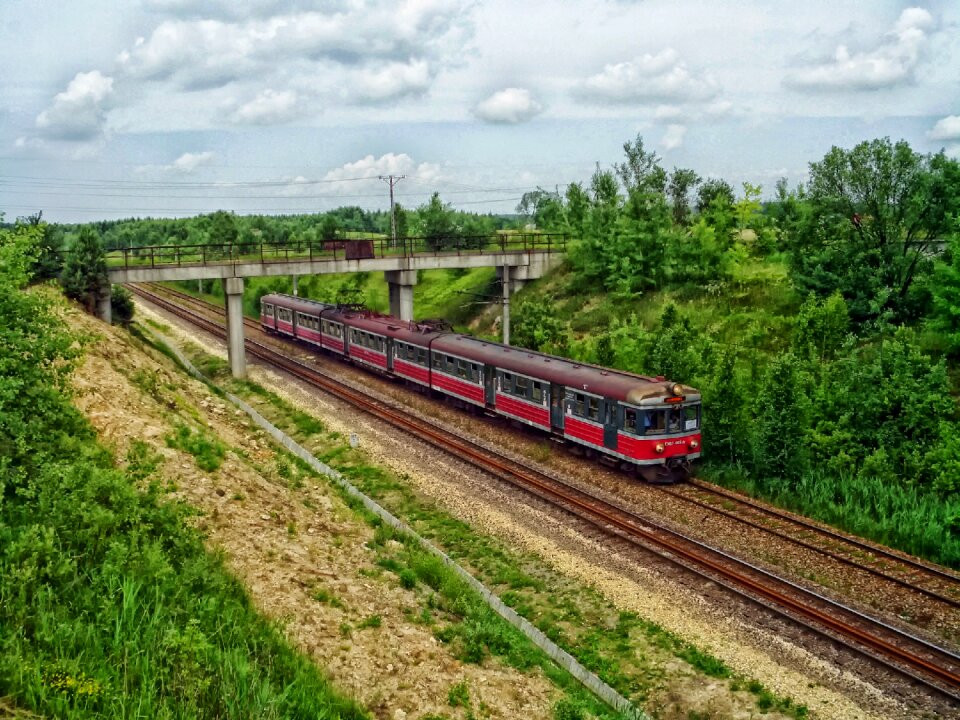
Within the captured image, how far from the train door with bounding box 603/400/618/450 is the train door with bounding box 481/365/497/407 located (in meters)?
6.76

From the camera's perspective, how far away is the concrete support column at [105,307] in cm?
3725

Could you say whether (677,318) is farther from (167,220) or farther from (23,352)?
(167,220)

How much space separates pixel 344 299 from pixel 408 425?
29363 mm

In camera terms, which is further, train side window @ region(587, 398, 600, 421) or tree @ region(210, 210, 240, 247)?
tree @ region(210, 210, 240, 247)

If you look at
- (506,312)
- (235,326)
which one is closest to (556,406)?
(506,312)

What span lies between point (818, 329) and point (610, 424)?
36.7ft

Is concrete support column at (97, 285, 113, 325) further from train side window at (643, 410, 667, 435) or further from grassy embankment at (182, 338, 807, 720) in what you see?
train side window at (643, 410, 667, 435)

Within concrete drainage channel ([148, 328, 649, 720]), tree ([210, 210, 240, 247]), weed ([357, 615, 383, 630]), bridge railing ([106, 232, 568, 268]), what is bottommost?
concrete drainage channel ([148, 328, 649, 720])

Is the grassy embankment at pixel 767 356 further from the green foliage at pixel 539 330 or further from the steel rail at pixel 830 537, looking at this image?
the steel rail at pixel 830 537

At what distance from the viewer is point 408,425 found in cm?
3119

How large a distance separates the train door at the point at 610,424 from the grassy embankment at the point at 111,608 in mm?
13410

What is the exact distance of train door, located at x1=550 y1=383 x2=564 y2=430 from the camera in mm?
27159

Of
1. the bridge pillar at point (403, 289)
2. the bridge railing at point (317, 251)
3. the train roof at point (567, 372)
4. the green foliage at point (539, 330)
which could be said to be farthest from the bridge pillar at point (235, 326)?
the green foliage at point (539, 330)

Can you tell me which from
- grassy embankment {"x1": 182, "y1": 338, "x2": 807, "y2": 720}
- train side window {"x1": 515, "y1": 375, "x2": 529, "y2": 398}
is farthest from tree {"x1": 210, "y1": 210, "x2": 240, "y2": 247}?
grassy embankment {"x1": 182, "y1": 338, "x2": 807, "y2": 720}
